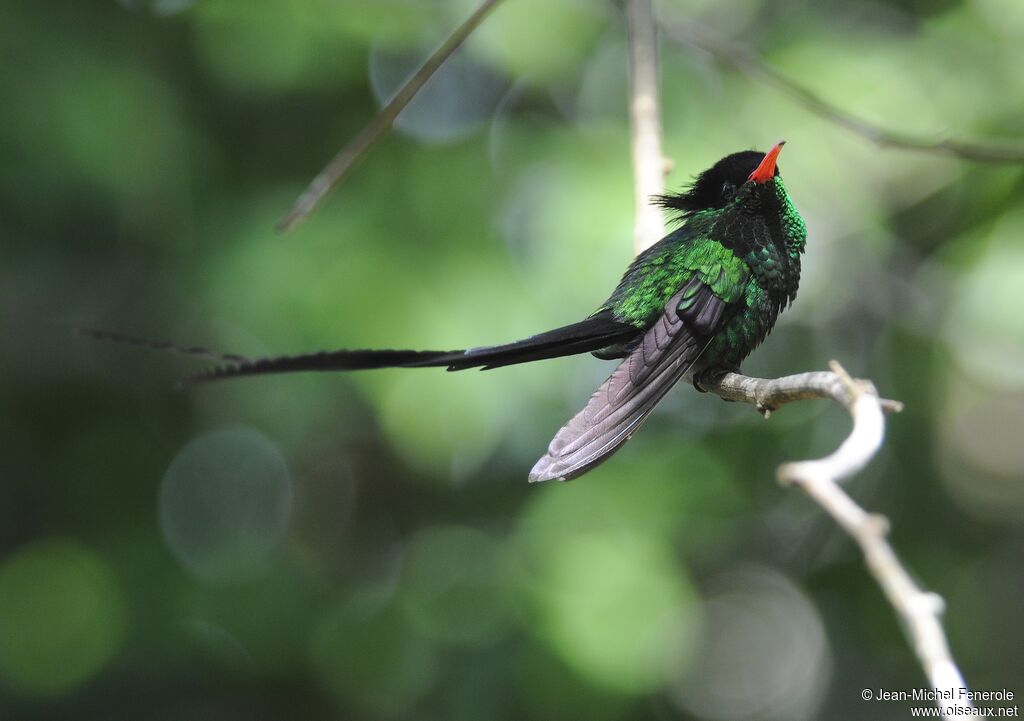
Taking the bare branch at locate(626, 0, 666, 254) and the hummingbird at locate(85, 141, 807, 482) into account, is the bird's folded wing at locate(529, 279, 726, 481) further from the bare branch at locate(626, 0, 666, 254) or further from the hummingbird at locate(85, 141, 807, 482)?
the bare branch at locate(626, 0, 666, 254)

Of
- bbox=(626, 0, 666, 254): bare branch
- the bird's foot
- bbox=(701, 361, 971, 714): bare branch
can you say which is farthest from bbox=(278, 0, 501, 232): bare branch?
bbox=(701, 361, 971, 714): bare branch

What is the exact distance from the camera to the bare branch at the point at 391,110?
84.3 inches

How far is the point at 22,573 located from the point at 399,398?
2703 mm

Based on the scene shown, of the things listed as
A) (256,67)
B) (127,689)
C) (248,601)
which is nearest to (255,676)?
(248,601)

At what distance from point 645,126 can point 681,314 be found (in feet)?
1.58

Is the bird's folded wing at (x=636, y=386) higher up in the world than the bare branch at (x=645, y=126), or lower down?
lower down

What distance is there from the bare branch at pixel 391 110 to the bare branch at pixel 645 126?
390 mm

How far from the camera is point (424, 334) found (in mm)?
3455

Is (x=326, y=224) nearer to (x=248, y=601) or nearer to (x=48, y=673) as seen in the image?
(x=248, y=601)

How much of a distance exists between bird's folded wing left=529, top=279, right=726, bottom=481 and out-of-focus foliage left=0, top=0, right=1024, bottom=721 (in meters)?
1.23

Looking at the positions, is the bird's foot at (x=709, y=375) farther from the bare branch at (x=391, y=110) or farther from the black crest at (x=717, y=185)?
the bare branch at (x=391, y=110)

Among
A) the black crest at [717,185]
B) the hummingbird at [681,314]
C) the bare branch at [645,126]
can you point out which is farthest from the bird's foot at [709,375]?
the black crest at [717,185]

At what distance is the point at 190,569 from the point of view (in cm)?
452

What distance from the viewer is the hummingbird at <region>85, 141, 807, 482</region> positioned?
5.85 ft
